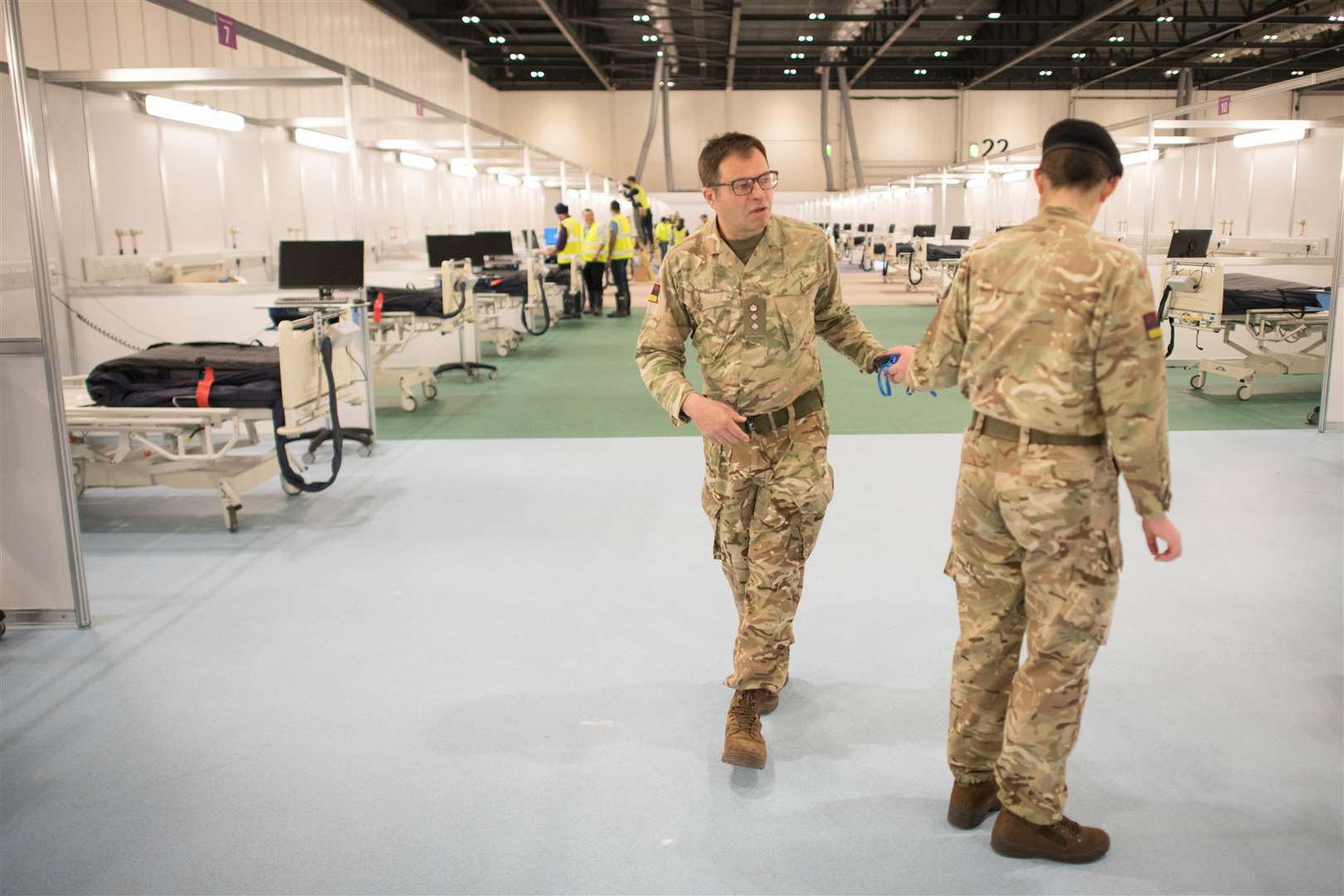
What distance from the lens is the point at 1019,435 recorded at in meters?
2.08

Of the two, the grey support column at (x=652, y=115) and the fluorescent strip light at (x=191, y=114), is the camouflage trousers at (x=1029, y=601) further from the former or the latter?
the grey support column at (x=652, y=115)

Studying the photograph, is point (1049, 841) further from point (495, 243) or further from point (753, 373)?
point (495, 243)

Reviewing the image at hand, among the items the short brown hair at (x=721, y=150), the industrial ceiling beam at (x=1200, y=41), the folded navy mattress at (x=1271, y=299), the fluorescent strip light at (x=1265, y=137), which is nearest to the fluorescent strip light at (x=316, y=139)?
the folded navy mattress at (x=1271, y=299)

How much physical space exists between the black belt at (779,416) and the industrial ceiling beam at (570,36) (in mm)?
15932

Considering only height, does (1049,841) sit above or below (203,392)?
below

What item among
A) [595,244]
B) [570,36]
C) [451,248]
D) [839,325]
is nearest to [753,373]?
[839,325]

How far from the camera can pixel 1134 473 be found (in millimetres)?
1981

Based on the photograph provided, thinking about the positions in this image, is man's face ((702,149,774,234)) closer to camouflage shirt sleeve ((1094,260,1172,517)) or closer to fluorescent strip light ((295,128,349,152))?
camouflage shirt sleeve ((1094,260,1172,517))

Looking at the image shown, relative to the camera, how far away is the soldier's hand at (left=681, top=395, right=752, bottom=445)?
7.99 ft

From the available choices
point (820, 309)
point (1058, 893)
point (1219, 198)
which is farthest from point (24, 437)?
point (1219, 198)

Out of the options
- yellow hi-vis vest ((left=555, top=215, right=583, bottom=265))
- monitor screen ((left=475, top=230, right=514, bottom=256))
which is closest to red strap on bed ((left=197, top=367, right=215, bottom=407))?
monitor screen ((left=475, top=230, right=514, bottom=256))

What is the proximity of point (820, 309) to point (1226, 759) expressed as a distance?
1.61 meters

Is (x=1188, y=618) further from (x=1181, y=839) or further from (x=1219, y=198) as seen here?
(x=1219, y=198)

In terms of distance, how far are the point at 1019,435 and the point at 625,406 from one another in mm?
6093
